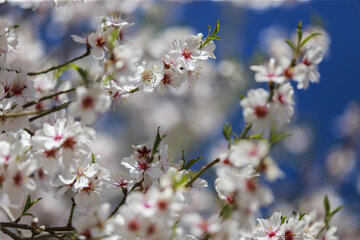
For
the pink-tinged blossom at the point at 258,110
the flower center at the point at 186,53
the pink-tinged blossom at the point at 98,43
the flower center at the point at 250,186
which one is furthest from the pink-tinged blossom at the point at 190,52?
the flower center at the point at 250,186

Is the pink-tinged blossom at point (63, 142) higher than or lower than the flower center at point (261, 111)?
lower

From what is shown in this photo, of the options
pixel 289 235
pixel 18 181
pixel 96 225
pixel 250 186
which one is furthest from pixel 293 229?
pixel 18 181

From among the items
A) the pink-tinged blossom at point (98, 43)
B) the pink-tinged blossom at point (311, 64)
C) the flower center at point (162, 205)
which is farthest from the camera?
the pink-tinged blossom at point (98, 43)

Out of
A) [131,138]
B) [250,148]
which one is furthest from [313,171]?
[250,148]

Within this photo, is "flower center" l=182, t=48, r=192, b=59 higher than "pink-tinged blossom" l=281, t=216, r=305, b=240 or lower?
higher

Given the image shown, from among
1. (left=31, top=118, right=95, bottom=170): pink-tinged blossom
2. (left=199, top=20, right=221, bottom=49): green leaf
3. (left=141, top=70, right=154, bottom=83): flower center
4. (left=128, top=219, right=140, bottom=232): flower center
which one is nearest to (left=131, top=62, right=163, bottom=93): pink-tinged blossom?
(left=141, top=70, right=154, bottom=83): flower center

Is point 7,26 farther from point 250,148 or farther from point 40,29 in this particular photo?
point 40,29

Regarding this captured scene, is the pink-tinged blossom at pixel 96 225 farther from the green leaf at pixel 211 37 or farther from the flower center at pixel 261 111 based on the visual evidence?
the green leaf at pixel 211 37

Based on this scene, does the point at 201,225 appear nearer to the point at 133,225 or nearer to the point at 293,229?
the point at 133,225

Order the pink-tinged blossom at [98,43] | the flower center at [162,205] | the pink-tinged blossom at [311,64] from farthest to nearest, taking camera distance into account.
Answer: the pink-tinged blossom at [98,43] → the pink-tinged blossom at [311,64] → the flower center at [162,205]

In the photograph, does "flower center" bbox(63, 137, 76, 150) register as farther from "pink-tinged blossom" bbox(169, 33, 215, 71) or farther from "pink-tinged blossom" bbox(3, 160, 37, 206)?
"pink-tinged blossom" bbox(169, 33, 215, 71)

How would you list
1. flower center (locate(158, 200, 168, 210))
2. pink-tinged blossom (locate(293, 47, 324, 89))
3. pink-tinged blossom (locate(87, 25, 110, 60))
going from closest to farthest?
1. flower center (locate(158, 200, 168, 210))
2. pink-tinged blossom (locate(293, 47, 324, 89))
3. pink-tinged blossom (locate(87, 25, 110, 60))
